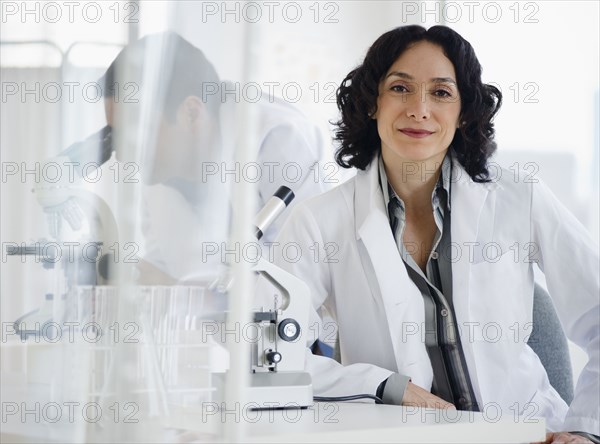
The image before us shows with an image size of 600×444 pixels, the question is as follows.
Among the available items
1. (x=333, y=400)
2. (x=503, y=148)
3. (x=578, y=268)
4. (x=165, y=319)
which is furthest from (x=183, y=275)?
(x=503, y=148)

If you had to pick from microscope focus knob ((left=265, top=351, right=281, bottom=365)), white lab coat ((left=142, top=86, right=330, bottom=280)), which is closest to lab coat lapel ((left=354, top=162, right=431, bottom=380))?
microscope focus knob ((left=265, top=351, right=281, bottom=365))

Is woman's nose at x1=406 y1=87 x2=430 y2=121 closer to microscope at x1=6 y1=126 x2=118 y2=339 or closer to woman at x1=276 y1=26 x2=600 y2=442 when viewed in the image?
woman at x1=276 y1=26 x2=600 y2=442

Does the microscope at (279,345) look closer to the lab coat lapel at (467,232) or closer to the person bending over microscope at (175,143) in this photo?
the person bending over microscope at (175,143)

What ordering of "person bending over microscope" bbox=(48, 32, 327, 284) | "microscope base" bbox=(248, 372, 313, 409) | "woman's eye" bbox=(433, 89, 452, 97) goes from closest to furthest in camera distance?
"person bending over microscope" bbox=(48, 32, 327, 284) → "microscope base" bbox=(248, 372, 313, 409) → "woman's eye" bbox=(433, 89, 452, 97)

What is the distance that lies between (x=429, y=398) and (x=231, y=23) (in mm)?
691

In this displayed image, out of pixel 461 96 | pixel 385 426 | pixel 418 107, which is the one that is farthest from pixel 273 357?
pixel 461 96

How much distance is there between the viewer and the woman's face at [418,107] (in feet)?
5.10

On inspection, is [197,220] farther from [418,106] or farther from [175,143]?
[418,106]

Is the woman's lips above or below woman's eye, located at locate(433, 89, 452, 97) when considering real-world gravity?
below

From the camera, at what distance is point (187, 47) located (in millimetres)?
849

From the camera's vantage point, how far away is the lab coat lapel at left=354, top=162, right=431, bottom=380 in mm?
1457

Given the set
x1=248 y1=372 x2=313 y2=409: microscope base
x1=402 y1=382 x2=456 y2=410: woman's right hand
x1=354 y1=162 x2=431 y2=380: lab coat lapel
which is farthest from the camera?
x1=354 y1=162 x2=431 y2=380: lab coat lapel

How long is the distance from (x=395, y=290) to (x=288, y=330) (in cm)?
36

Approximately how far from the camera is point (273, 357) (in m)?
1.14
